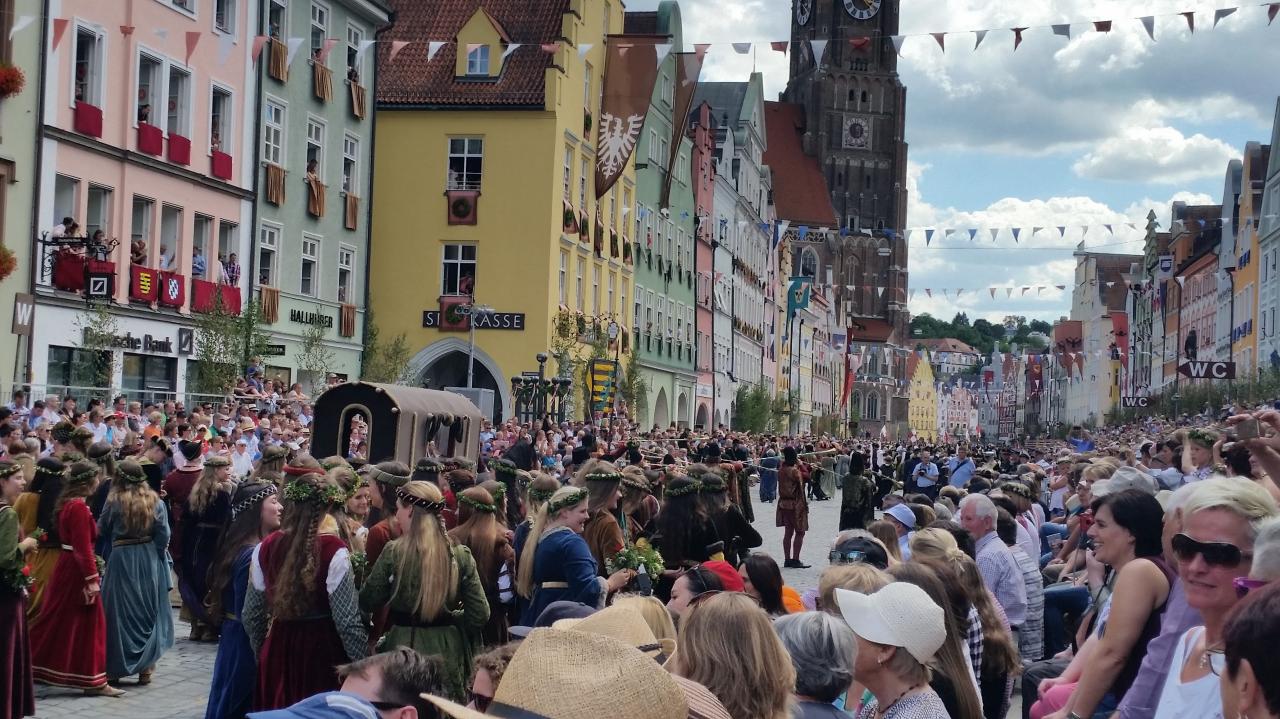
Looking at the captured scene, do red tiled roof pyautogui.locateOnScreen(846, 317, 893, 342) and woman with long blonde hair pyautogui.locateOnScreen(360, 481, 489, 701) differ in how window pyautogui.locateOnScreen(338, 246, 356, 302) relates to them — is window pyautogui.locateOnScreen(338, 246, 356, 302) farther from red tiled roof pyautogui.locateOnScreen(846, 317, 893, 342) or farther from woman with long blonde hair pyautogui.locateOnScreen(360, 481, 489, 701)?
red tiled roof pyautogui.locateOnScreen(846, 317, 893, 342)

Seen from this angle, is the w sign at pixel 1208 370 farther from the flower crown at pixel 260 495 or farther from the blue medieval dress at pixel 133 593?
the flower crown at pixel 260 495

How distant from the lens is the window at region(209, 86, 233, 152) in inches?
1249

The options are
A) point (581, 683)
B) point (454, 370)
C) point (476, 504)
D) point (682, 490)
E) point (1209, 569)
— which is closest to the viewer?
point (581, 683)

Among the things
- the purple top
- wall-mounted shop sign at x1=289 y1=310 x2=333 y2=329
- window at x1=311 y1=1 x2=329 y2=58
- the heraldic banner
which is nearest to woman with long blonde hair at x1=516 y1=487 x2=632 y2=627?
the purple top

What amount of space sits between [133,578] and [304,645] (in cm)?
464

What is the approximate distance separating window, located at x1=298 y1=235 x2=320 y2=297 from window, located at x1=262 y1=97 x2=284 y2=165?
2.33 m

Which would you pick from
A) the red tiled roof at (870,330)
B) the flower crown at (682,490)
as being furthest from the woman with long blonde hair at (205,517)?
the red tiled roof at (870,330)

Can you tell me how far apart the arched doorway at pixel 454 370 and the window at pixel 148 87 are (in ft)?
40.1

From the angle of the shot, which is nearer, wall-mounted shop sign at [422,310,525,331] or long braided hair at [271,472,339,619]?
long braided hair at [271,472,339,619]

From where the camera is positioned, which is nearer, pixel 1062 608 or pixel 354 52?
pixel 1062 608

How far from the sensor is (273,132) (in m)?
34.1

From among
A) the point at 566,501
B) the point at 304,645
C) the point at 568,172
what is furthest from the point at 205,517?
the point at 568,172

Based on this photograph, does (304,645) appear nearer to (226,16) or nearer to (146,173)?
(146,173)

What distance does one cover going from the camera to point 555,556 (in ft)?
28.0
